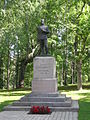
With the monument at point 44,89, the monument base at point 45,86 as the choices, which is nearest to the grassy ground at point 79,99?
the monument at point 44,89

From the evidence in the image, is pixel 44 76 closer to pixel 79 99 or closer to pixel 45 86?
pixel 45 86

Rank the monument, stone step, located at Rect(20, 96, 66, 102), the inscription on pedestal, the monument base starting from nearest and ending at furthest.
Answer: the monument → stone step, located at Rect(20, 96, 66, 102) → the monument base → the inscription on pedestal

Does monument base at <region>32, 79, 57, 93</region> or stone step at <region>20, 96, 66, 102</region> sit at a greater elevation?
monument base at <region>32, 79, 57, 93</region>

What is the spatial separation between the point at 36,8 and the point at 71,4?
4.90 meters

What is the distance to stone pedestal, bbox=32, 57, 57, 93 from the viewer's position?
16234 millimetres

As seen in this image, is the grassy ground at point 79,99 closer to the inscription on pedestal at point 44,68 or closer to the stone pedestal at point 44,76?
the stone pedestal at point 44,76

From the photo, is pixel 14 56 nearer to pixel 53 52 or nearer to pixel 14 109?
pixel 53 52

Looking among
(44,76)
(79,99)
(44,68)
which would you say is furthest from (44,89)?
(79,99)

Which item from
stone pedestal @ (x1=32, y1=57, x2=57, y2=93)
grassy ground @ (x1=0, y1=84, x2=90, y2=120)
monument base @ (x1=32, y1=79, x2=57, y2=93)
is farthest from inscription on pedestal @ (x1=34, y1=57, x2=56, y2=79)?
grassy ground @ (x1=0, y1=84, x2=90, y2=120)

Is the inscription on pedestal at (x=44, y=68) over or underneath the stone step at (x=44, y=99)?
over

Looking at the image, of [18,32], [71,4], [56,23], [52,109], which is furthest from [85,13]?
[52,109]

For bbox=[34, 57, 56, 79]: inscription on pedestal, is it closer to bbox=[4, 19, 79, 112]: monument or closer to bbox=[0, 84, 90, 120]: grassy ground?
bbox=[4, 19, 79, 112]: monument

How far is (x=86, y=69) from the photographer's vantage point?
40188mm

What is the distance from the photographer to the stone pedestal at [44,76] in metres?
16.2
